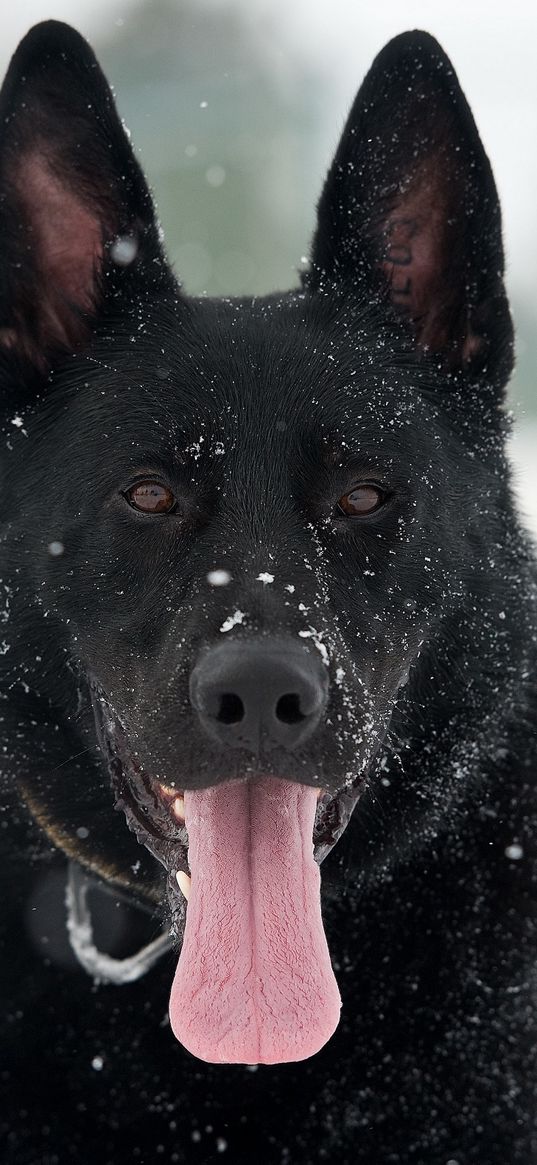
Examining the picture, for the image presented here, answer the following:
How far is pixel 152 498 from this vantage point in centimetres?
221

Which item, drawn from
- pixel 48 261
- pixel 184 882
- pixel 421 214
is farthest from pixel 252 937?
pixel 421 214

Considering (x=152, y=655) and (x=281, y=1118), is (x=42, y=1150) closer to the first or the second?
(x=281, y=1118)

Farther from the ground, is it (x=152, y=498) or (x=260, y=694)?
(x=152, y=498)

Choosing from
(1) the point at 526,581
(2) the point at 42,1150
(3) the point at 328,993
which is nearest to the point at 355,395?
(1) the point at 526,581

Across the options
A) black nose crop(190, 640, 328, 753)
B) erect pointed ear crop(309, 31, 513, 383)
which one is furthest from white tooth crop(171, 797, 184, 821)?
erect pointed ear crop(309, 31, 513, 383)

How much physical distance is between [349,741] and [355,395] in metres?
0.74

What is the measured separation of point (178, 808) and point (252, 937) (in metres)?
0.28

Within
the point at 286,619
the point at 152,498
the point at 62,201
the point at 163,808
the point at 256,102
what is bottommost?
the point at 163,808

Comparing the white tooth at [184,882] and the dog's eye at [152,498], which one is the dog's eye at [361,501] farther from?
the white tooth at [184,882]

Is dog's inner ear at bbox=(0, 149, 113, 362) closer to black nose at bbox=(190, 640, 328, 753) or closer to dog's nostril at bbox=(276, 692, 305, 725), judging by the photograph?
black nose at bbox=(190, 640, 328, 753)

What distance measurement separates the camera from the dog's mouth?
6.40 ft

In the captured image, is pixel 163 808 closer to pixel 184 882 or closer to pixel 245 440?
pixel 184 882

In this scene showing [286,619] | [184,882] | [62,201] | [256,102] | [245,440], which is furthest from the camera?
[256,102]

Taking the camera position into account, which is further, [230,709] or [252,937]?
[252,937]
